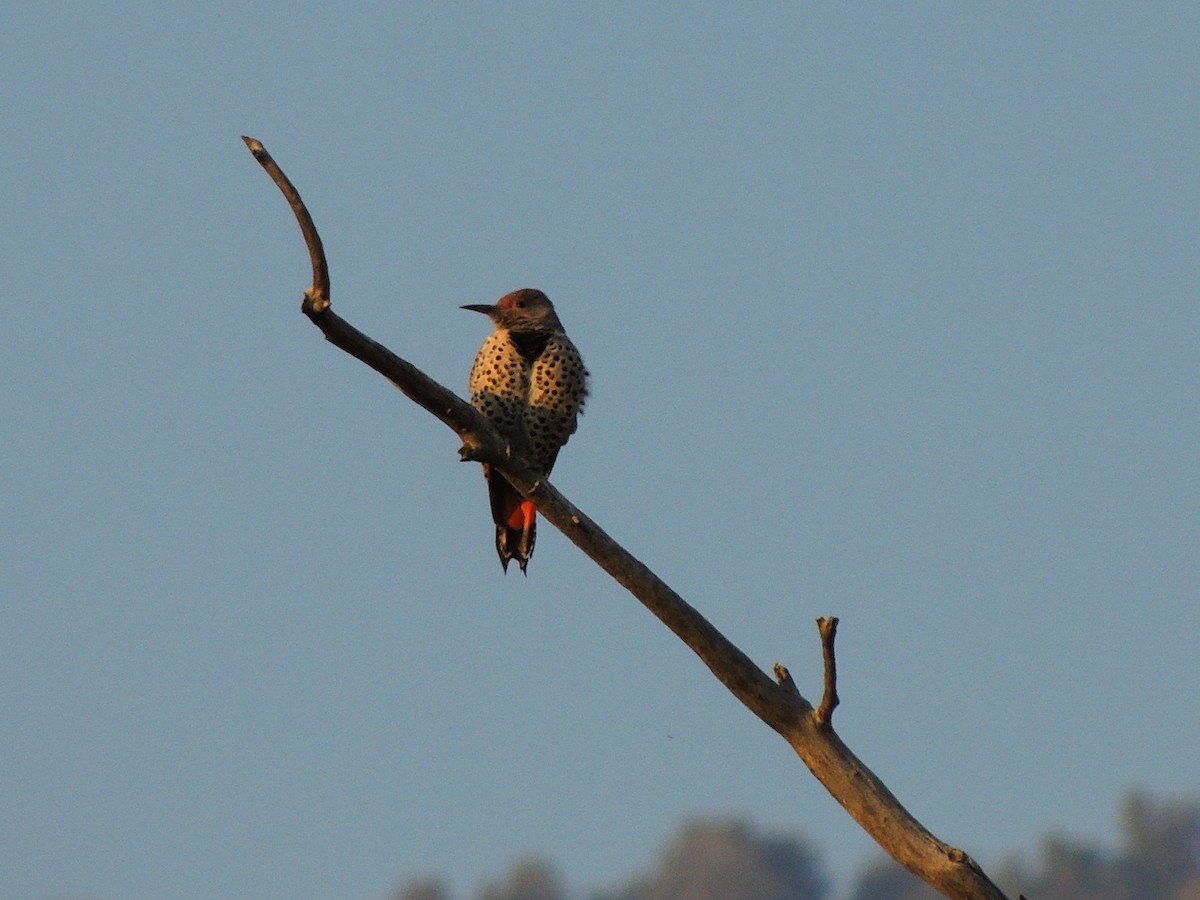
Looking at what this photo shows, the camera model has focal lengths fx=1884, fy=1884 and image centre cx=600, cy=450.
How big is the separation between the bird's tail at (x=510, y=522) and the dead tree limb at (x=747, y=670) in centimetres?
298

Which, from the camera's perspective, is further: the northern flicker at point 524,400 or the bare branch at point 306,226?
the northern flicker at point 524,400

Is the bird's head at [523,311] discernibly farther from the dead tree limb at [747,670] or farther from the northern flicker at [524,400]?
the dead tree limb at [747,670]

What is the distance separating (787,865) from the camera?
184 feet

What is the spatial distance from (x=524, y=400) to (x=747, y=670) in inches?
144

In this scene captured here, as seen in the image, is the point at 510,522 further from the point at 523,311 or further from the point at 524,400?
the point at 523,311

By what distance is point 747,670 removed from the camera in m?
7.44

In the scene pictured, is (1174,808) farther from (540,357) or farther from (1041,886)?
(540,357)

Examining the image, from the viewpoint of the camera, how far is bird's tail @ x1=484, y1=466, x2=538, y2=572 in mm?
10828

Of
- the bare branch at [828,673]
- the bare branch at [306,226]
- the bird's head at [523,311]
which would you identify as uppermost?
the bird's head at [523,311]

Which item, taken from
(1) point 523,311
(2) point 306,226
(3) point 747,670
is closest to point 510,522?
(1) point 523,311

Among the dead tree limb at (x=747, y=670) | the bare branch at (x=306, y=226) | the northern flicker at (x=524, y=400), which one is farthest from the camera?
the northern flicker at (x=524, y=400)

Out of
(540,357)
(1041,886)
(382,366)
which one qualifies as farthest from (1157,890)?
(382,366)

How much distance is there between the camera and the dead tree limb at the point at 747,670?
6996mm

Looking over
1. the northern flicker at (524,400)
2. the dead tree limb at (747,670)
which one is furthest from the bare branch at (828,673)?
the northern flicker at (524,400)
